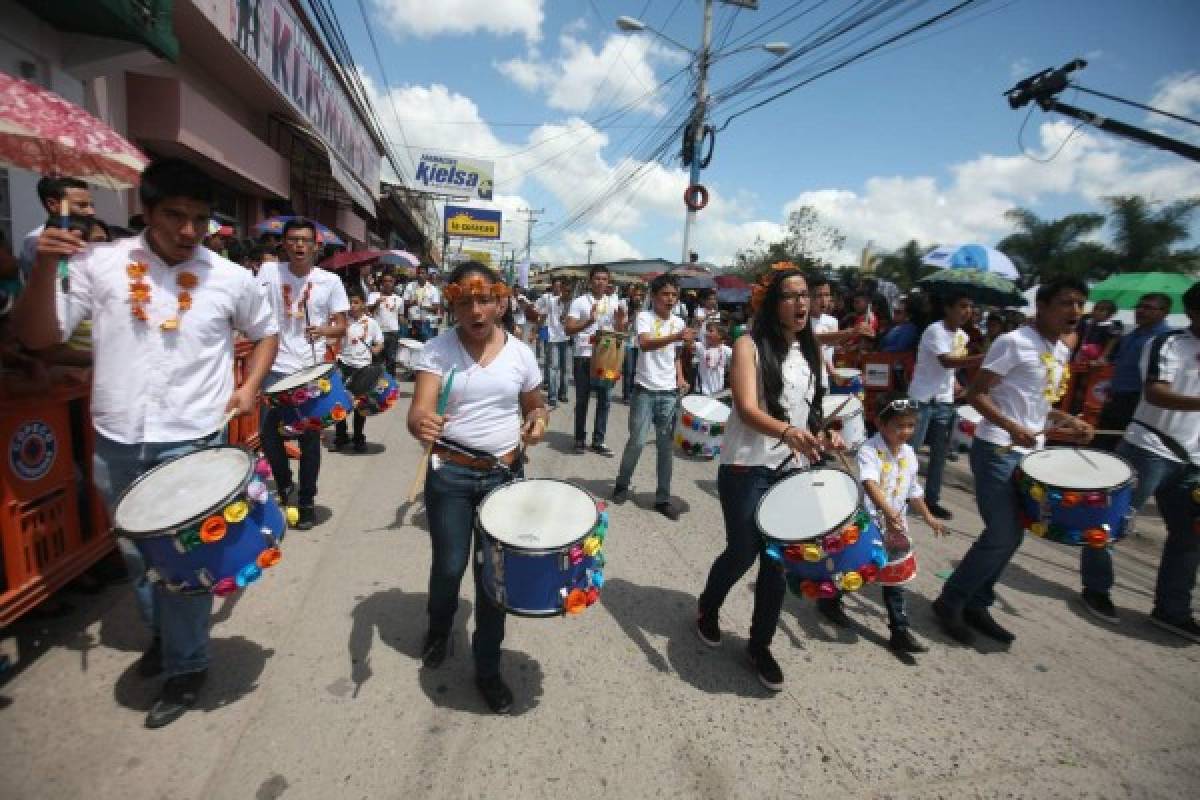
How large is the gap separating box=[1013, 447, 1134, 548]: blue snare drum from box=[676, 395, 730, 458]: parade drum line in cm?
190

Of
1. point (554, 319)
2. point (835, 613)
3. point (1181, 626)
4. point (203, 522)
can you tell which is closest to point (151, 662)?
point (203, 522)

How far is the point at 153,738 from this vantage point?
7.38 feet

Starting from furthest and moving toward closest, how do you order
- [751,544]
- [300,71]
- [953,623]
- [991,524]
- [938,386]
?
[300,71], [938,386], [953,623], [991,524], [751,544]

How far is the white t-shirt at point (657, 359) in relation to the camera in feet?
16.3

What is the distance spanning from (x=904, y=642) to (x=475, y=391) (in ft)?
8.82

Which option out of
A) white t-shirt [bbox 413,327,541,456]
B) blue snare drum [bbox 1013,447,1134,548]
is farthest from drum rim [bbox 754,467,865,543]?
blue snare drum [bbox 1013,447,1134,548]

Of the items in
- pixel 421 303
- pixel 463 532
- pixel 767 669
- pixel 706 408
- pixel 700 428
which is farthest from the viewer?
pixel 421 303

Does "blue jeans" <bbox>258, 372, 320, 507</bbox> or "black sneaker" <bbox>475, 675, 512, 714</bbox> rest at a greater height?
"blue jeans" <bbox>258, 372, 320, 507</bbox>

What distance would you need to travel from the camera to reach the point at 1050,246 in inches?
1088

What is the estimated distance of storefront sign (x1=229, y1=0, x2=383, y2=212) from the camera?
26.3 feet

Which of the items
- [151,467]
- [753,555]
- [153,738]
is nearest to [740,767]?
[753,555]

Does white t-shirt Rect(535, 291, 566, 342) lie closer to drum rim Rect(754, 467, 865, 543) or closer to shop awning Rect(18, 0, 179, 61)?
shop awning Rect(18, 0, 179, 61)

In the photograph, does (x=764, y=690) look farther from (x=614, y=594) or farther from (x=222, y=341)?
(x=222, y=341)

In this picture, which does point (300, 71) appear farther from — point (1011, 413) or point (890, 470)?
point (1011, 413)
